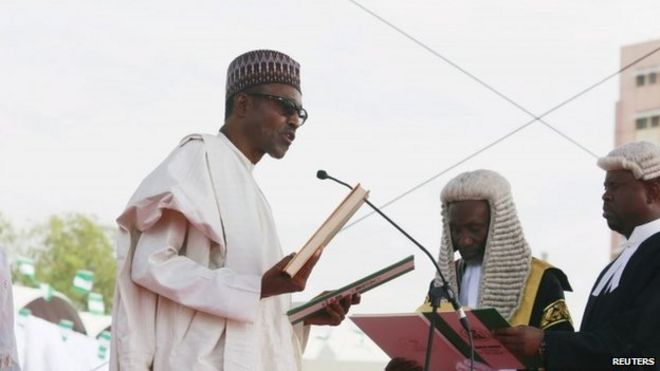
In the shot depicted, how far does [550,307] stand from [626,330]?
426mm

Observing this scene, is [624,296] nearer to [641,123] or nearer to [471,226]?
[471,226]

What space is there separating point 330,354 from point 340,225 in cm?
333

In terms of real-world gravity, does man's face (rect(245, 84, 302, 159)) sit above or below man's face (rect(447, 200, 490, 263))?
above

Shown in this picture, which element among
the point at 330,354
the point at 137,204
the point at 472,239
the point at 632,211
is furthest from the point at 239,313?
the point at 330,354

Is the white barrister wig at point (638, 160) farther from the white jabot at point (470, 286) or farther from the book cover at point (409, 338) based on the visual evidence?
the book cover at point (409, 338)

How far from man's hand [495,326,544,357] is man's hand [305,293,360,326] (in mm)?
495

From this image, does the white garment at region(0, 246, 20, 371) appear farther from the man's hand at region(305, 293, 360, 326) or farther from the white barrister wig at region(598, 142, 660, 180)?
the white barrister wig at region(598, 142, 660, 180)

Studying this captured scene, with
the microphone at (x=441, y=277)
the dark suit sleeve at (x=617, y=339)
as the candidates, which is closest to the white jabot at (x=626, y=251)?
the dark suit sleeve at (x=617, y=339)

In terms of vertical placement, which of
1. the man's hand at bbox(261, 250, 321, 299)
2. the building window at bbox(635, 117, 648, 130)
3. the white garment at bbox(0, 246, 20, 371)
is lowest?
the white garment at bbox(0, 246, 20, 371)

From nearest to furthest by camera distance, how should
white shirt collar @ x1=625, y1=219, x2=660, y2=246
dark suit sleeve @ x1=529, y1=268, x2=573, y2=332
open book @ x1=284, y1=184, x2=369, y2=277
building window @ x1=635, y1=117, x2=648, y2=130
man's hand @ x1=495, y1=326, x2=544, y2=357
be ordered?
open book @ x1=284, y1=184, x2=369, y2=277
man's hand @ x1=495, y1=326, x2=544, y2=357
white shirt collar @ x1=625, y1=219, x2=660, y2=246
dark suit sleeve @ x1=529, y1=268, x2=573, y2=332
building window @ x1=635, y1=117, x2=648, y2=130

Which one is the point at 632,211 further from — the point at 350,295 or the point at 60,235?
the point at 60,235

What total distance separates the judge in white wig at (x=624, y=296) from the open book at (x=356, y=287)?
0.52 m

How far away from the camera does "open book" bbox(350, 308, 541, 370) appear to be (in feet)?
14.0

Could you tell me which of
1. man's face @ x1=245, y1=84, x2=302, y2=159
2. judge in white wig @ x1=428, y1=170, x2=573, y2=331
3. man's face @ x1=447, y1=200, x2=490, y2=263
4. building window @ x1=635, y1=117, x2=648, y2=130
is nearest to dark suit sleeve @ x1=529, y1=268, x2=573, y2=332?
judge in white wig @ x1=428, y1=170, x2=573, y2=331
